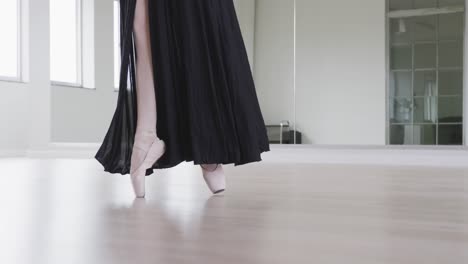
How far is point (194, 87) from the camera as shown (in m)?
1.74

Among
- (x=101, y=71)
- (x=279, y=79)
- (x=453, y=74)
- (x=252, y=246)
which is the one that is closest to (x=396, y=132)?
(x=453, y=74)

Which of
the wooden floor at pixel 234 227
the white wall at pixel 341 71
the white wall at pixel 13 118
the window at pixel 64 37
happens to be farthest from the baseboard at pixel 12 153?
the wooden floor at pixel 234 227

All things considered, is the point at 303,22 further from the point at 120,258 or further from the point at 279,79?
the point at 120,258

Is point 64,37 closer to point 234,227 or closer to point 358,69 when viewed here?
point 358,69

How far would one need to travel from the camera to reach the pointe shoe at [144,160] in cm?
171

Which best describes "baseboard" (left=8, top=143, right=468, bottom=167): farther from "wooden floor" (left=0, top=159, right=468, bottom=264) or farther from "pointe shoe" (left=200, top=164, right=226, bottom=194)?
"pointe shoe" (left=200, top=164, right=226, bottom=194)

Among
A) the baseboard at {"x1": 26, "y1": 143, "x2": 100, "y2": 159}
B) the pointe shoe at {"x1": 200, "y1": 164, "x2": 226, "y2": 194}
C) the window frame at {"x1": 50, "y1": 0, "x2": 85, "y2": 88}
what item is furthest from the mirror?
the pointe shoe at {"x1": 200, "y1": 164, "x2": 226, "y2": 194}

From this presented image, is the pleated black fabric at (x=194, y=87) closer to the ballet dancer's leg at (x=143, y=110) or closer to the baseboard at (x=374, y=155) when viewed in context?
the ballet dancer's leg at (x=143, y=110)

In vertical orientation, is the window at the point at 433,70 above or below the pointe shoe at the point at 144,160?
above

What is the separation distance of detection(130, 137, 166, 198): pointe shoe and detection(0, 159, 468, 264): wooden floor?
0.05 metres

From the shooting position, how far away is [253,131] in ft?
5.77

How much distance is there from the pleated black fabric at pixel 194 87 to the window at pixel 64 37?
15.5 feet

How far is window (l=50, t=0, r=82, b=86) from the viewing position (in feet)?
20.5

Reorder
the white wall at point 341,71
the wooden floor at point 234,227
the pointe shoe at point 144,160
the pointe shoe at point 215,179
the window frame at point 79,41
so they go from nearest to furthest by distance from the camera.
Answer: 1. the wooden floor at point 234,227
2. the pointe shoe at point 144,160
3. the pointe shoe at point 215,179
4. the white wall at point 341,71
5. the window frame at point 79,41
